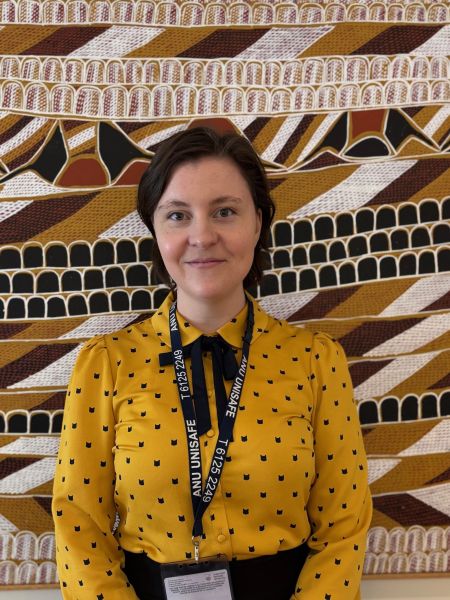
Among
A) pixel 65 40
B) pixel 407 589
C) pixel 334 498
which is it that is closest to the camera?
pixel 334 498

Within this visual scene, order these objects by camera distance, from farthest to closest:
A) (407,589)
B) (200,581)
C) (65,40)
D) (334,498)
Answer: (407,589) < (65,40) < (334,498) < (200,581)

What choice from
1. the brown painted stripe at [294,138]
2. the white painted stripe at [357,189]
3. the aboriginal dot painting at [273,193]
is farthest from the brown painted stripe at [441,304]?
the brown painted stripe at [294,138]

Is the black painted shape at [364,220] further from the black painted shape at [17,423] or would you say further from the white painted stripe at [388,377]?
the black painted shape at [17,423]

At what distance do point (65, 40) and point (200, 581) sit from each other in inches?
52.9

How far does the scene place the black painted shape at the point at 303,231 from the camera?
1675 mm

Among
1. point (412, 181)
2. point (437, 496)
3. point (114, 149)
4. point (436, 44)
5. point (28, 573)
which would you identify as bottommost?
point (28, 573)

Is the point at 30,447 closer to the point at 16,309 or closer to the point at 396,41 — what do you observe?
the point at 16,309

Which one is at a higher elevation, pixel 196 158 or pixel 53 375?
pixel 196 158

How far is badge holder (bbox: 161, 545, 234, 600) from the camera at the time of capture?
124 centimetres

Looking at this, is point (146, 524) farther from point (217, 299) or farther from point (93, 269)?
point (93, 269)

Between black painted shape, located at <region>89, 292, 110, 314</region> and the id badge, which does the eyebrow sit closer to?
black painted shape, located at <region>89, 292, 110, 314</region>

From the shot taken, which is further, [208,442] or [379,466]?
[379,466]

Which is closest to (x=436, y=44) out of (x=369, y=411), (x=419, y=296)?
(x=419, y=296)

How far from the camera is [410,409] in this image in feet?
5.57
